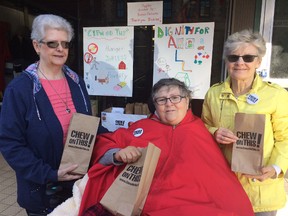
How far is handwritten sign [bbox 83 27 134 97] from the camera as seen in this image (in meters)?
3.38

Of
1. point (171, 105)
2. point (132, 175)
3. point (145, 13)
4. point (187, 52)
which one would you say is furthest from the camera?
point (145, 13)

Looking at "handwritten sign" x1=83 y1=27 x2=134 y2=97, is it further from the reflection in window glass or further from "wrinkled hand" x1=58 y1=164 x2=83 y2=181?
"wrinkled hand" x1=58 y1=164 x2=83 y2=181

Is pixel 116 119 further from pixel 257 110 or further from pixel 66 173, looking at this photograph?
pixel 257 110

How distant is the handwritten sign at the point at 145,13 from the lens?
3.28m

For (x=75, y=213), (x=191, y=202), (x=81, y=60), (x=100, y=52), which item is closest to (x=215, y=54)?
(x=100, y=52)

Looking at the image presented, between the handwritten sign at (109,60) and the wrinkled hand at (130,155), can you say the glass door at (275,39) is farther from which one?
the wrinkled hand at (130,155)

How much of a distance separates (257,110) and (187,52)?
1743 millimetres

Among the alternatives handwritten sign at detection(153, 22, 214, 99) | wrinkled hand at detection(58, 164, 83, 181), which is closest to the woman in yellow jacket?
wrinkled hand at detection(58, 164, 83, 181)

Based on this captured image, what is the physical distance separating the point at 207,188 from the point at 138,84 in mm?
2119

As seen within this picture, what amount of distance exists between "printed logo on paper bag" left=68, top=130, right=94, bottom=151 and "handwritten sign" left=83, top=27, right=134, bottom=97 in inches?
73.7

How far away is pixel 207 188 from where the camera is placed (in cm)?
158

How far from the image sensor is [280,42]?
3.10 m

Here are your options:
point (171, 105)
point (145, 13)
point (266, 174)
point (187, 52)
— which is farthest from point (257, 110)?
point (145, 13)

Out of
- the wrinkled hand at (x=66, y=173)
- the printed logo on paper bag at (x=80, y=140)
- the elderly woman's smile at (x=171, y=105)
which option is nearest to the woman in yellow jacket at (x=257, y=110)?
the elderly woman's smile at (x=171, y=105)
